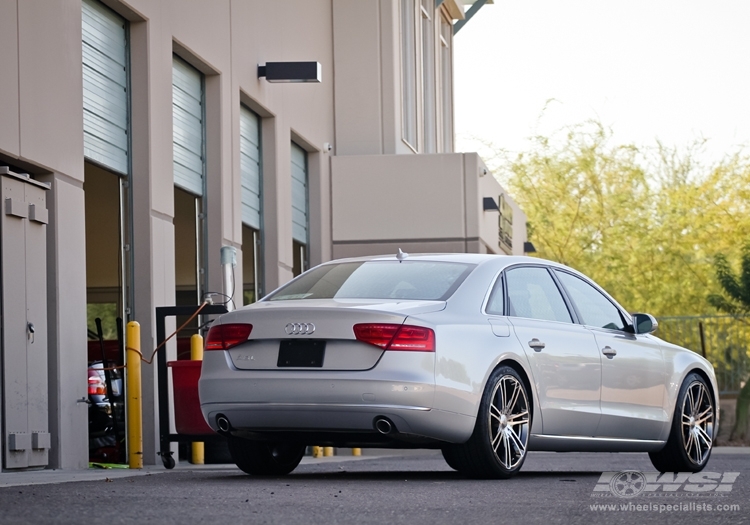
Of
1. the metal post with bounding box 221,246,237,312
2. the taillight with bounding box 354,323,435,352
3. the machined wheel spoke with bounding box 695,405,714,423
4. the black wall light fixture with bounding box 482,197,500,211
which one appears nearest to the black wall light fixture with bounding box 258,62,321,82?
the metal post with bounding box 221,246,237,312

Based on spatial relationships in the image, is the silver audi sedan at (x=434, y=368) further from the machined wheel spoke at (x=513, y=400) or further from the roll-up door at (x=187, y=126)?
the roll-up door at (x=187, y=126)

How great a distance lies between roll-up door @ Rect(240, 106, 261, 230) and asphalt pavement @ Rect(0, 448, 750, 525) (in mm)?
9155

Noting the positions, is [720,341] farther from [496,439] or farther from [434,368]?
[434,368]

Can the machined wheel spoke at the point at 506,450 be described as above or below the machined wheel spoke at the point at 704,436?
above

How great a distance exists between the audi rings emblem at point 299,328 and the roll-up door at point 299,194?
1277 centimetres

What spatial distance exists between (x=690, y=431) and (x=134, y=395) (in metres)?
4.57

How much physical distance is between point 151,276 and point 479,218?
10.3 meters

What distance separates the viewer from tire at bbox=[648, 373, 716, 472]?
1043 centimetres

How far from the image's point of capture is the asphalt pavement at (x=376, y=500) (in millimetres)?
6047

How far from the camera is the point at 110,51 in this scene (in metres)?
13.5

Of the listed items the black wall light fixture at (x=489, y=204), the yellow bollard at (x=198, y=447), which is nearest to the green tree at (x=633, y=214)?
the black wall light fixture at (x=489, y=204)

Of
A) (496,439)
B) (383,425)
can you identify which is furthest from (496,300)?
(383,425)

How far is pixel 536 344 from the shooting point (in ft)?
29.8

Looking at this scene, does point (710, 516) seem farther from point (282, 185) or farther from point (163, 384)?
point (282, 185)
